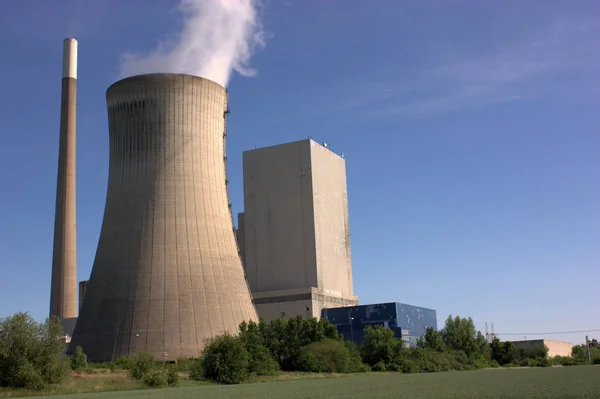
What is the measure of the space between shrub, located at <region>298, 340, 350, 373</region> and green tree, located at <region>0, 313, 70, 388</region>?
12785 mm

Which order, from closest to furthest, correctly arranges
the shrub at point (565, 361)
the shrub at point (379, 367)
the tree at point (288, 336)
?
the tree at point (288, 336) → the shrub at point (379, 367) → the shrub at point (565, 361)

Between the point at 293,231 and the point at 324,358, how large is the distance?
78.4ft

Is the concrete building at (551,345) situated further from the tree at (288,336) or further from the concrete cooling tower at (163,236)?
the concrete cooling tower at (163,236)

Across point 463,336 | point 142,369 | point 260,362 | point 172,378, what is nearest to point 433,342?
point 463,336

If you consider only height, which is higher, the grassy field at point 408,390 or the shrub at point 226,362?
the shrub at point 226,362

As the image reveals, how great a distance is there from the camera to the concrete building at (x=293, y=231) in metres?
54.3

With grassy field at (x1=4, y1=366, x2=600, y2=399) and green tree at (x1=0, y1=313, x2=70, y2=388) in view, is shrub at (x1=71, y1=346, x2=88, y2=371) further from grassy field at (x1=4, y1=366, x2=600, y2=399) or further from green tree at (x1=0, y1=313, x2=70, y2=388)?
grassy field at (x1=4, y1=366, x2=600, y2=399)

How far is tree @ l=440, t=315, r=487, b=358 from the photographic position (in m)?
55.8

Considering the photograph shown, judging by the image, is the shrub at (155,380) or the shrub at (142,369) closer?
the shrub at (155,380)

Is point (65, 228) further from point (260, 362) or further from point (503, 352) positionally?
point (503, 352)

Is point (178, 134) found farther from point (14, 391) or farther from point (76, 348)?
point (14, 391)

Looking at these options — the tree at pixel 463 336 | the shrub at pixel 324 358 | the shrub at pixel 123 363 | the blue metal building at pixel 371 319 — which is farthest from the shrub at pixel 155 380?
the tree at pixel 463 336

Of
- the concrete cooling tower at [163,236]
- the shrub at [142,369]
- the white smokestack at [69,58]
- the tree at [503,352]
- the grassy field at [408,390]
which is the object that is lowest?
the tree at [503,352]

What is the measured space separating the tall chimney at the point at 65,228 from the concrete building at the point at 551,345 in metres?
44.6
